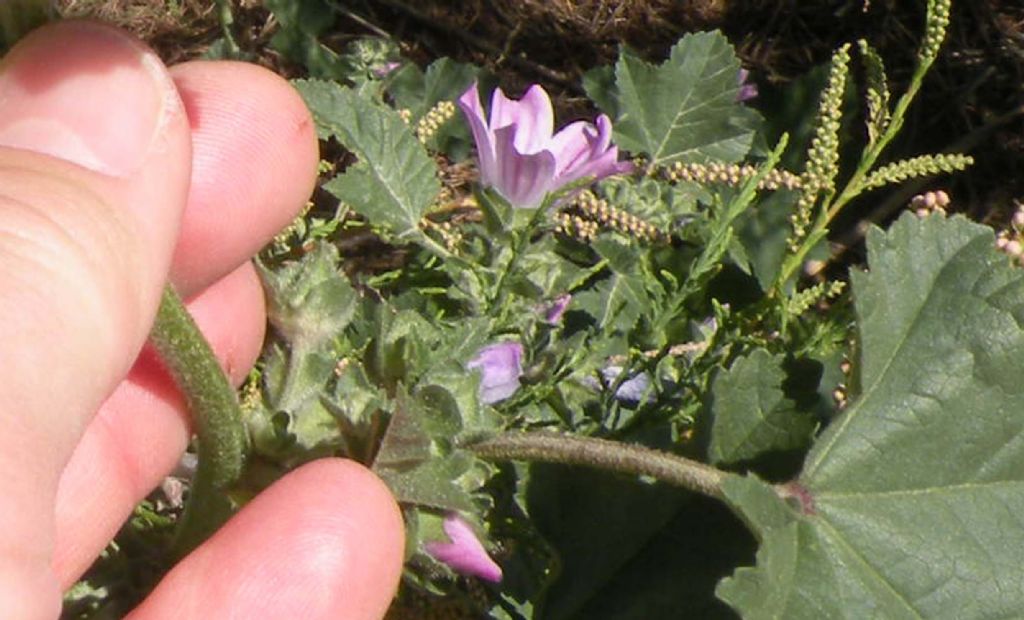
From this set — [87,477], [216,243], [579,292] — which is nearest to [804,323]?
[579,292]

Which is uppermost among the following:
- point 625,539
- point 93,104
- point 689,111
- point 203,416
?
point 93,104

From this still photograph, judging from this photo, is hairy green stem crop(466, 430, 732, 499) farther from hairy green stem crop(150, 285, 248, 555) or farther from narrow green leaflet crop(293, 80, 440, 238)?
narrow green leaflet crop(293, 80, 440, 238)

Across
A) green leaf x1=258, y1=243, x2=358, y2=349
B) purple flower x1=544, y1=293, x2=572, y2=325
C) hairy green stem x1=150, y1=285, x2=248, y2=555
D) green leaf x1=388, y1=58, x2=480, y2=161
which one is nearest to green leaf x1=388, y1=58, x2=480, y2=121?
green leaf x1=388, y1=58, x2=480, y2=161

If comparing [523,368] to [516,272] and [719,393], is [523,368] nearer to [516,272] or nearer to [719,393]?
[516,272]

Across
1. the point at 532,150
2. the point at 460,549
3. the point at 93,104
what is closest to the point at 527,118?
the point at 532,150

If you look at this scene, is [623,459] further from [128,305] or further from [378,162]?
[378,162]

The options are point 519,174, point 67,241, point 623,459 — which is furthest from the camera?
point 519,174
